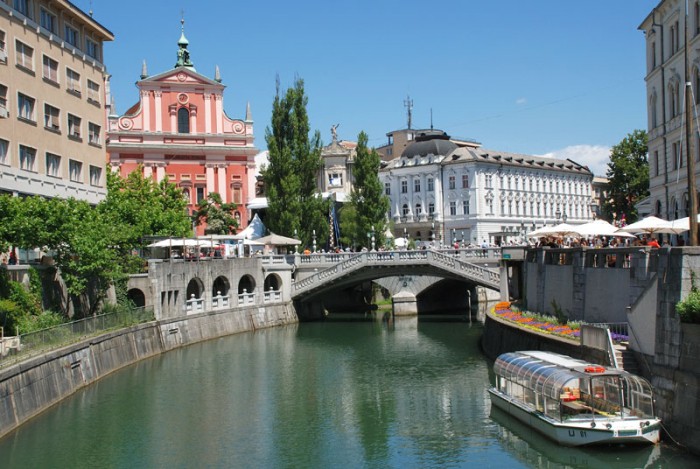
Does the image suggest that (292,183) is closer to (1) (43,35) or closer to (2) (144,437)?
(1) (43,35)

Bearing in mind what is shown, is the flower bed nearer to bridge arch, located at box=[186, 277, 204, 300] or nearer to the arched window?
bridge arch, located at box=[186, 277, 204, 300]

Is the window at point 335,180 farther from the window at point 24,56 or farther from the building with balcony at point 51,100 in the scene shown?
the window at point 24,56

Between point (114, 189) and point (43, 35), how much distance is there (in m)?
23.5

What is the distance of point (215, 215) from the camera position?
8981 centimetres

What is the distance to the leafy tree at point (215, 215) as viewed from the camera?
8944 centimetres

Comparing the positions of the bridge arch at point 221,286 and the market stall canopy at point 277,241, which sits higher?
the market stall canopy at point 277,241

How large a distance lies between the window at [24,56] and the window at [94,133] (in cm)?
863

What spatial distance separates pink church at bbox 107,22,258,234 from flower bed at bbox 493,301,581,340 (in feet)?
151

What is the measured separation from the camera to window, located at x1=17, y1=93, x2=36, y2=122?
161 ft

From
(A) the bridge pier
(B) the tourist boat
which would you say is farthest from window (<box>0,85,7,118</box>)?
(A) the bridge pier

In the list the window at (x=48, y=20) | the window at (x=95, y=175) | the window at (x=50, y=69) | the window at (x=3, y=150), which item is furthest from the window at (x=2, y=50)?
the window at (x=95, y=175)

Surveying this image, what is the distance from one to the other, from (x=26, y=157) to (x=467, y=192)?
7110 centimetres

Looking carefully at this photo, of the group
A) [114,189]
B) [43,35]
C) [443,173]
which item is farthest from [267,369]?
[443,173]

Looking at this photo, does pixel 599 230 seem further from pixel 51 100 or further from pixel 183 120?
pixel 183 120
